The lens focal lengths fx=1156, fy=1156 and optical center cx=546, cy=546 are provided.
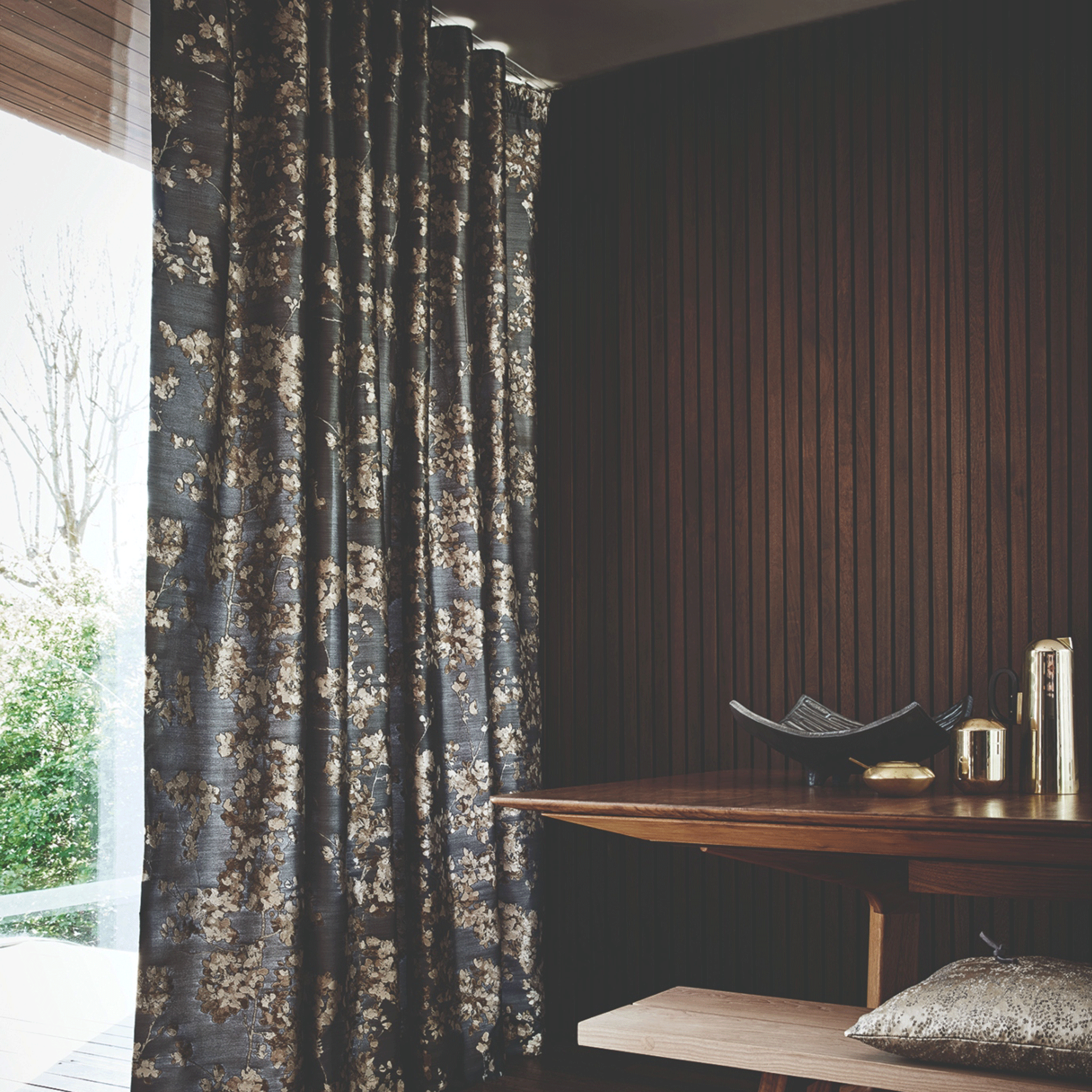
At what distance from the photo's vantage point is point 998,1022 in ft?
5.61

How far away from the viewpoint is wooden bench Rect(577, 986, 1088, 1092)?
1721 mm

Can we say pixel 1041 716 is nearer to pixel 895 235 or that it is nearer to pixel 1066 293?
pixel 1066 293

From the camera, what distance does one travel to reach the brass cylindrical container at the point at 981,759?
2107mm

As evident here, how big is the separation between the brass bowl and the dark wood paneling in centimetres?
73

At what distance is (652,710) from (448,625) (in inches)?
26.5

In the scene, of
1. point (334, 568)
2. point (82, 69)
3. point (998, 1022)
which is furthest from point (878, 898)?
point (82, 69)

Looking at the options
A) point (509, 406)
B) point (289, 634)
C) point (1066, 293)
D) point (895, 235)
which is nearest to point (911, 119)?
point (895, 235)

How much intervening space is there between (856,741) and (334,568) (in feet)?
3.76

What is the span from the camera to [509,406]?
3262 mm

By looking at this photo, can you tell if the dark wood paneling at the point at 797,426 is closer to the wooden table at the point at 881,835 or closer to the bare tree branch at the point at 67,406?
the wooden table at the point at 881,835

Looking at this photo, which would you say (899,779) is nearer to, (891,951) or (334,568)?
(891,951)

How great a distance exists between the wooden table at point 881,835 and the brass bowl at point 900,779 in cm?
2

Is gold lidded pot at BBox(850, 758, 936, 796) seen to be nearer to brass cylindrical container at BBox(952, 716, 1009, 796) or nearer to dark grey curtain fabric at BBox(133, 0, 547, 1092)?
brass cylindrical container at BBox(952, 716, 1009, 796)

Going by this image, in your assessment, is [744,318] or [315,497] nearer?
[315,497]
